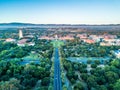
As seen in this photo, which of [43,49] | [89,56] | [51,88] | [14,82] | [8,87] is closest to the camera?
[8,87]

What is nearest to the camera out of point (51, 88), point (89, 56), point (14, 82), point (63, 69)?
point (14, 82)

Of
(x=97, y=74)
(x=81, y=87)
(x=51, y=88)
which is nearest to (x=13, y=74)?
(x=51, y=88)

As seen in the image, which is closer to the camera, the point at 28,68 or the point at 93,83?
the point at 93,83

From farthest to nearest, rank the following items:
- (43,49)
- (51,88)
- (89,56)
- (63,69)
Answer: (43,49), (89,56), (63,69), (51,88)

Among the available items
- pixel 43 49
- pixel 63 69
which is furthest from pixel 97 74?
pixel 43 49

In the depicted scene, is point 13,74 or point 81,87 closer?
point 81,87

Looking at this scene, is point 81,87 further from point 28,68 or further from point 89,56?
point 89,56

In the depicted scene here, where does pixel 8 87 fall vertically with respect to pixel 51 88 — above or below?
above

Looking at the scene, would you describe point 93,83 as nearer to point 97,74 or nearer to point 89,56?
point 97,74

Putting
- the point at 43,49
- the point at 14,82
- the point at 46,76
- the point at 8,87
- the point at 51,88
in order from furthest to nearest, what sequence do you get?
1. the point at 43,49
2. the point at 46,76
3. the point at 51,88
4. the point at 14,82
5. the point at 8,87
